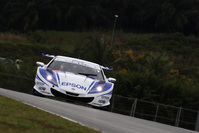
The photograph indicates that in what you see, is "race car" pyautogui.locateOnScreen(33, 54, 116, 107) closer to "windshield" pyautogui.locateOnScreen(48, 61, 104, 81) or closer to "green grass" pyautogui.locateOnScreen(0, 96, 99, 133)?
"windshield" pyautogui.locateOnScreen(48, 61, 104, 81)

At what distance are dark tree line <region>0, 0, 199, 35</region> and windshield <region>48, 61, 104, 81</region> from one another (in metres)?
53.9

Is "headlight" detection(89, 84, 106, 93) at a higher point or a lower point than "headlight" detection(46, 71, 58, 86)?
lower

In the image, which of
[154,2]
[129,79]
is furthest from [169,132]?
[154,2]

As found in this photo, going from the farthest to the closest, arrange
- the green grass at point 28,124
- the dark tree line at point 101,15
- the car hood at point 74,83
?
the dark tree line at point 101,15
the car hood at point 74,83
the green grass at point 28,124

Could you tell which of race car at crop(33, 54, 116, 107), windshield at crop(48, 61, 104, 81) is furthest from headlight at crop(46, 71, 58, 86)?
windshield at crop(48, 61, 104, 81)

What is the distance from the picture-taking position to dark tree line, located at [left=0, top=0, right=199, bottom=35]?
69375mm

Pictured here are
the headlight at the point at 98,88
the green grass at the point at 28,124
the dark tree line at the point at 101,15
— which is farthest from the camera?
the dark tree line at the point at 101,15

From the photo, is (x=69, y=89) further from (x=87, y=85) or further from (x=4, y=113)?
(x=4, y=113)

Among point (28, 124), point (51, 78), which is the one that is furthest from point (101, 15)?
point (28, 124)

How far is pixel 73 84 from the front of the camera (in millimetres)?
13055

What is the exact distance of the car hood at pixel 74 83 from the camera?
12.9 metres

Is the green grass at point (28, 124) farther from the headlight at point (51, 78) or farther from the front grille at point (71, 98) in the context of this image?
the headlight at point (51, 78)

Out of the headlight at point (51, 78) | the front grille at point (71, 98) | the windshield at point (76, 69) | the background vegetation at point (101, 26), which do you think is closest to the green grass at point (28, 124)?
the front grille at point (71, 98)

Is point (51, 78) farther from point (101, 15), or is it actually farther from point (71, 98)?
point (101, 15)
